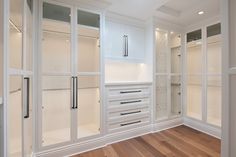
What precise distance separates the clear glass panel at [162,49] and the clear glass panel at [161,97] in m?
0.24

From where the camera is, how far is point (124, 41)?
119 inches

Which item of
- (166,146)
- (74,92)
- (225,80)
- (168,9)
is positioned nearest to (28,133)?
(74,92)

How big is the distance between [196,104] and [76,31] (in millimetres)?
3266

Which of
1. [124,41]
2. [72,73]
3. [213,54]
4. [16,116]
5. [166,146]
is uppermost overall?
[124,41]

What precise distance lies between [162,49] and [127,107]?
1.65m

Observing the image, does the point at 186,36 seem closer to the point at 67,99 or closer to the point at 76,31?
the point at 76,31

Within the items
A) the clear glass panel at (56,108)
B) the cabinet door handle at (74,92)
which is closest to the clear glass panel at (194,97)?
the cabinet door handle at (74,92)

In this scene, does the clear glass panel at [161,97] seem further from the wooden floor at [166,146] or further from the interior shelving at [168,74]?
the wooden floor at [166,146]

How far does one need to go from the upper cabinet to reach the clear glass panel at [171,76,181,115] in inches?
42.4

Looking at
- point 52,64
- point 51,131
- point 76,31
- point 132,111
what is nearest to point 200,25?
point 132,111

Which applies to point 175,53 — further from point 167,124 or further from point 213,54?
point 167,124

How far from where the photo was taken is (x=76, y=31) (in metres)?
2.26

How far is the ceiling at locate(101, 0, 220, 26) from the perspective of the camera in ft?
8.00

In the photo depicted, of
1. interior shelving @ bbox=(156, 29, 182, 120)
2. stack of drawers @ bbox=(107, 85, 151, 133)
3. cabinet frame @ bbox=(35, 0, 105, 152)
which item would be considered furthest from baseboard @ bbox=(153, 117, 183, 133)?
cabinet frame @ bbox=(35, 0, 105, 152)
